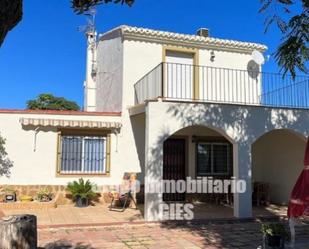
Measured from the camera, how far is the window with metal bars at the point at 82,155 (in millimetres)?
17125

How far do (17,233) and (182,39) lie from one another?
1369 centimetres

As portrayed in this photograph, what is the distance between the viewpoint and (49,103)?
47844 mm

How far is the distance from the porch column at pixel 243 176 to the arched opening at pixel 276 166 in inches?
118

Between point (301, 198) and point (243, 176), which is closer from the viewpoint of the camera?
point (301, 198)

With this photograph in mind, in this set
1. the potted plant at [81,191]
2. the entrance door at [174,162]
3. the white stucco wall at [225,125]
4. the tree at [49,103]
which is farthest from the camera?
the tree at [49,103]

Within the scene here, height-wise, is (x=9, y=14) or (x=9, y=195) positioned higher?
(x=9, y=14)

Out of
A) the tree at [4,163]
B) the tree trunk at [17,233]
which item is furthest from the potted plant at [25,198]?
the tree trunk at [17,233]

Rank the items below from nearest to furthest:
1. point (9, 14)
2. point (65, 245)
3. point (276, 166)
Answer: point (9, 14), point (65, 245), point (276, 166)

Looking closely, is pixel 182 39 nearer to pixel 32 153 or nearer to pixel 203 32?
Answer: pixel 203 32

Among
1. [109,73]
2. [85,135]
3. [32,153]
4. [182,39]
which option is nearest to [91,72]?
[109,73]

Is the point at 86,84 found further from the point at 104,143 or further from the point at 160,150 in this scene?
the point at 160,150

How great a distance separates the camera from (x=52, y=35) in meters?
22.2

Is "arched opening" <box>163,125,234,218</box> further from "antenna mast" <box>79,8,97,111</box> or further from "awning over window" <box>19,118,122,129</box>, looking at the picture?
"antenna mast" <box>79,8,97,111</box>

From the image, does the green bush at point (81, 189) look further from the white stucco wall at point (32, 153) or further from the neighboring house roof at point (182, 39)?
the neighboring house roof at point (182, 39)
